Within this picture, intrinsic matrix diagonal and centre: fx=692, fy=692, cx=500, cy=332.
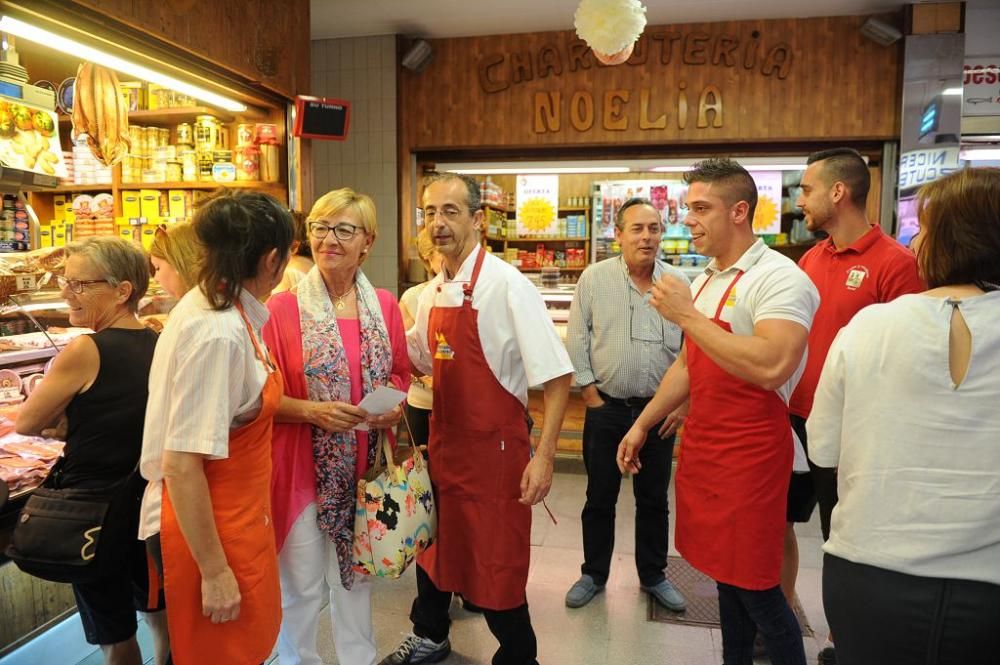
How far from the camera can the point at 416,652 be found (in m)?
2.75

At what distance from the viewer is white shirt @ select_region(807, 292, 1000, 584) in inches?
51.0

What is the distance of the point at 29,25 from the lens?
8.98 ft

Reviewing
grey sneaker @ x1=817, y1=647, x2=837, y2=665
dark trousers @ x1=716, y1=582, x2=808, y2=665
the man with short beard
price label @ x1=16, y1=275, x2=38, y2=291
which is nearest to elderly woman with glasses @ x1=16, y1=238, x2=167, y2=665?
price label @ x1=16, y1=275, x2=38, y2=291

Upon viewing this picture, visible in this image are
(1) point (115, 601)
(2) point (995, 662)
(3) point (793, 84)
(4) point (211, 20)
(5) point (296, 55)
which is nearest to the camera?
(2) point (995, 662)

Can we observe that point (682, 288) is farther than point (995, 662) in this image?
Yes

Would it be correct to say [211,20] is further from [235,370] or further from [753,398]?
[753,398]

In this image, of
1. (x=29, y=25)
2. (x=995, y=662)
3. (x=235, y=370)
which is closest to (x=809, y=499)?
(x=995, y=662)

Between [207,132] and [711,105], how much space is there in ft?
12.9

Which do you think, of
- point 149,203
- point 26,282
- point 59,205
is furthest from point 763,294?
point 59,205

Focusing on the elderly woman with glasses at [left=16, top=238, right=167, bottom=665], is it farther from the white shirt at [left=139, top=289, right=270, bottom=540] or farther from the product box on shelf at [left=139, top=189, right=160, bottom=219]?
the product box on shelf at [left=139, top=189, right=160, bottom=219]

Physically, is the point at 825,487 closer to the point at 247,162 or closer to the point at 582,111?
the point at 247,162

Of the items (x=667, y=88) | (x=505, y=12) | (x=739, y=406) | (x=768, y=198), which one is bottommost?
(x=739, y=406)

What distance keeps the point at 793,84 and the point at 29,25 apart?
5221 mm

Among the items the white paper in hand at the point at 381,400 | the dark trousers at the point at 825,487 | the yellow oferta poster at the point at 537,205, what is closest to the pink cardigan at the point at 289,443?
the white paper in hand at the point at 381,400
